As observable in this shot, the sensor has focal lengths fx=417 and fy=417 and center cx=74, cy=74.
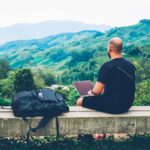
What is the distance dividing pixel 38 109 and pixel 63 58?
15854 cm

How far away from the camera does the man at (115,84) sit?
642 cm

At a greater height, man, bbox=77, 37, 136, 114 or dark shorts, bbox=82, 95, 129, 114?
man, bbox=77, 37, 136, 114

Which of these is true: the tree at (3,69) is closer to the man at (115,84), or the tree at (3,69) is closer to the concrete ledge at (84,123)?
the man at (115,84)

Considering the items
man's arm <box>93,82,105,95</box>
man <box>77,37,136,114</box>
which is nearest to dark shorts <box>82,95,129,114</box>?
man <box>77,37,136,114</box>

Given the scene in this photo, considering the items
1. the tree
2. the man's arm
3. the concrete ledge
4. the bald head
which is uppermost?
the bald head

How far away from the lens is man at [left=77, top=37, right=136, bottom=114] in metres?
6.42

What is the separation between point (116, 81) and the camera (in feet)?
21.1

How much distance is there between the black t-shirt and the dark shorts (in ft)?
0.22

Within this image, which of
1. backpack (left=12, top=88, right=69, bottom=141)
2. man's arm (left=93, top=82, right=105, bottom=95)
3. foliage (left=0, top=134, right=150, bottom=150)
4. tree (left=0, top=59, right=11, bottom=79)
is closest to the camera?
backpack (left=12, top=88, right=69, bottom=141)

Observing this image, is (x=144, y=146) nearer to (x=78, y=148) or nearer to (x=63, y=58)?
(x=78, y=148)

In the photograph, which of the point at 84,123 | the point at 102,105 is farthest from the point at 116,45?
the point at 84,123

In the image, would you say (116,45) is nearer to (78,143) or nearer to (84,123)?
(84,123)

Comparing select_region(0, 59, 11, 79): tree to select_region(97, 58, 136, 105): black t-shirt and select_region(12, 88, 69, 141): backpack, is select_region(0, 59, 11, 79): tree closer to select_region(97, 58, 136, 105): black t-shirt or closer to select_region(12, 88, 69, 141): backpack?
select_region(97, 58, 136, 105): black t-shirt

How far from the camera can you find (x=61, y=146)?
6477 mm
